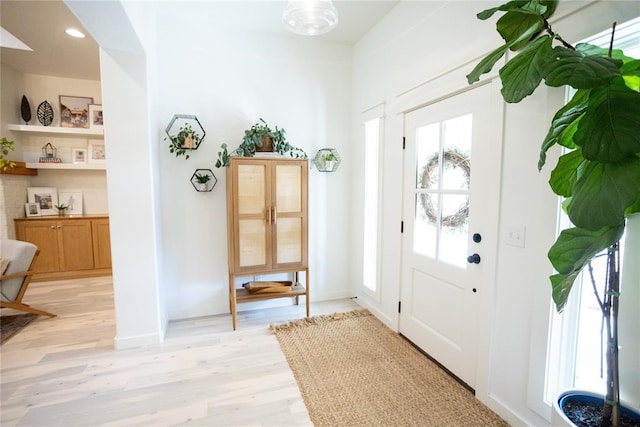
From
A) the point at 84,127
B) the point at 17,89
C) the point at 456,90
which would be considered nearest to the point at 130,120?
the point at 456,90

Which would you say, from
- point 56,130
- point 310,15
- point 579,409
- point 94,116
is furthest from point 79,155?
point 579,409

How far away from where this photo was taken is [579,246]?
0.97m

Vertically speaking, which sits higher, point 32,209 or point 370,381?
point 32,209

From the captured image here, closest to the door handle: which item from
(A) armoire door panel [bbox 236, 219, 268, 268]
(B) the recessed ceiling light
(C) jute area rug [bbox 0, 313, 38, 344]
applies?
(A) armoire door panel [bbox 236, 219, 268, 268]

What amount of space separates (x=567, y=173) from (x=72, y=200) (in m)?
5.86

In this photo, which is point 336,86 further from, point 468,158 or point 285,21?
point 468,158

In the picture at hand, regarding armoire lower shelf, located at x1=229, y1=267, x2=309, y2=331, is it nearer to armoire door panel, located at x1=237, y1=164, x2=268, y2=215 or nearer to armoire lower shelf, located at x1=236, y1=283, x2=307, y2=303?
armoire lower shelf, located at x1=236, y1=283, x2=307, y2=303

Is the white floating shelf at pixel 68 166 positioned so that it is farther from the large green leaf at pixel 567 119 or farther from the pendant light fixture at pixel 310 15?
the large green leaf at pixel 567 119

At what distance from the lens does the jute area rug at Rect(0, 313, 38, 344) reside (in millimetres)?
2762

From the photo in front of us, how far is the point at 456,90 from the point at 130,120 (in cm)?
247

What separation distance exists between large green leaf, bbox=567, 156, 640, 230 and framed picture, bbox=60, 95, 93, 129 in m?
5.93

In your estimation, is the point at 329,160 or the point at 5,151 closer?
the point at 329,160

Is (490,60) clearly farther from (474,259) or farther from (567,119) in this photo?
(474,259)

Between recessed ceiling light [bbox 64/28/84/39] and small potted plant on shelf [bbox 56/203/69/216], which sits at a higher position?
recessed ceiling light [bbox 64/28/84/39]
